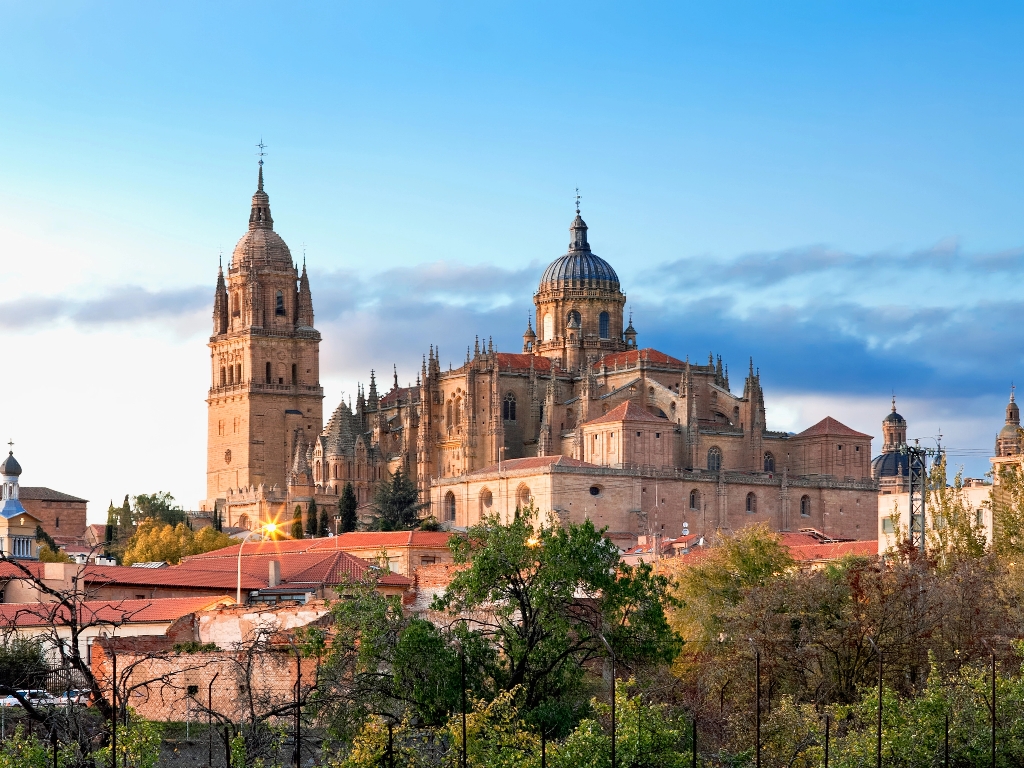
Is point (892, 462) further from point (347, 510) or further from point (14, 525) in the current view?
point (14, 525)

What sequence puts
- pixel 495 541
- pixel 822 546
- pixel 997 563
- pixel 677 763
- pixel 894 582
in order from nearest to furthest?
pixel 677 763
pixel 495 541
pixel 894 582
pixel 997 563
pixel 822 546

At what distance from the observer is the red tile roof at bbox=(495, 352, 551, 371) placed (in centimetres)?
10594

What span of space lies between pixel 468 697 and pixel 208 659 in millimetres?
8835

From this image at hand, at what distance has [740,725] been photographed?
34.3 metres

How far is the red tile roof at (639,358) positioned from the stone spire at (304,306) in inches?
1032

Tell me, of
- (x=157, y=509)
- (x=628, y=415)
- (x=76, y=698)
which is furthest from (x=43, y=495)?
(x=76, y=698)

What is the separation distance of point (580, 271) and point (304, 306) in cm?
2095

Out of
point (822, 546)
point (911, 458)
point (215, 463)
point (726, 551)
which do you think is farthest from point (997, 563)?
point (215, 463)

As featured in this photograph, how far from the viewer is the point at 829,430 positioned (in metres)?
101

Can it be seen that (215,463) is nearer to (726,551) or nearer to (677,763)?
(726,551)

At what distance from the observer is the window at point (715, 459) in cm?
9900

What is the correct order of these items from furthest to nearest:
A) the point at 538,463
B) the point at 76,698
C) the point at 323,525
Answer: the point at 323,525
the point at 538,463
the point at 76,698

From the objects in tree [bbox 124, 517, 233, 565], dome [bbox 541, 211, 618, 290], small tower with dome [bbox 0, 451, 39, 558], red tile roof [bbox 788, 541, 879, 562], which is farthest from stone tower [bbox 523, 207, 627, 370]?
red tile roof [bbox 788, 541, 879, 562]

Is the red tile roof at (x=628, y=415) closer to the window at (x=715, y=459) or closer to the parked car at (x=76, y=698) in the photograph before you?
the window at (x=715, y=459)
